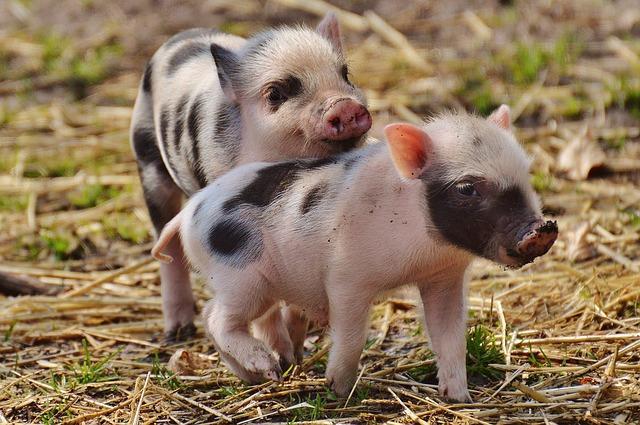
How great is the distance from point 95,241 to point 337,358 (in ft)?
Answer: 11.6

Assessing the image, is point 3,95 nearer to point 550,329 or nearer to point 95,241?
point 95,241

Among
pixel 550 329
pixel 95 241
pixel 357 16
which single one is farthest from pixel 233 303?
pixel 357 16

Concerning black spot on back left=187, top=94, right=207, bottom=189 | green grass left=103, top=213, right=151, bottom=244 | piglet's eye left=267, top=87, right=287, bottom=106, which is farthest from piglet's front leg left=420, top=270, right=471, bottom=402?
green grass left=103, top=213, right=151, bottom=244

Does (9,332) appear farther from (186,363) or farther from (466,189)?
(466,189)

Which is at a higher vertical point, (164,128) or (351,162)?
(351,162)

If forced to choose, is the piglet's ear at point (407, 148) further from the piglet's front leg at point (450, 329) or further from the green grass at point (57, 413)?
the green grass at point (57, 413)

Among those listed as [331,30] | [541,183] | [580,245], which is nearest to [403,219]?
[331,30]

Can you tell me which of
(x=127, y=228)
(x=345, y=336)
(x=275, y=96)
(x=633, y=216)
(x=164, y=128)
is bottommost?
(x=127, y=228)

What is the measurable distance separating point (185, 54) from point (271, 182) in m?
1.56

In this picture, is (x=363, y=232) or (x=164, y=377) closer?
(x=363, y=232)

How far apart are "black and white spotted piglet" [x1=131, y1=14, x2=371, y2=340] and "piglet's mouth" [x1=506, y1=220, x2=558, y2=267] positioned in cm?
109

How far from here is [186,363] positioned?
18.2ft

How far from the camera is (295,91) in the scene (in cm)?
542

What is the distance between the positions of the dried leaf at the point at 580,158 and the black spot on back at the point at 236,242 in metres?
3.86
